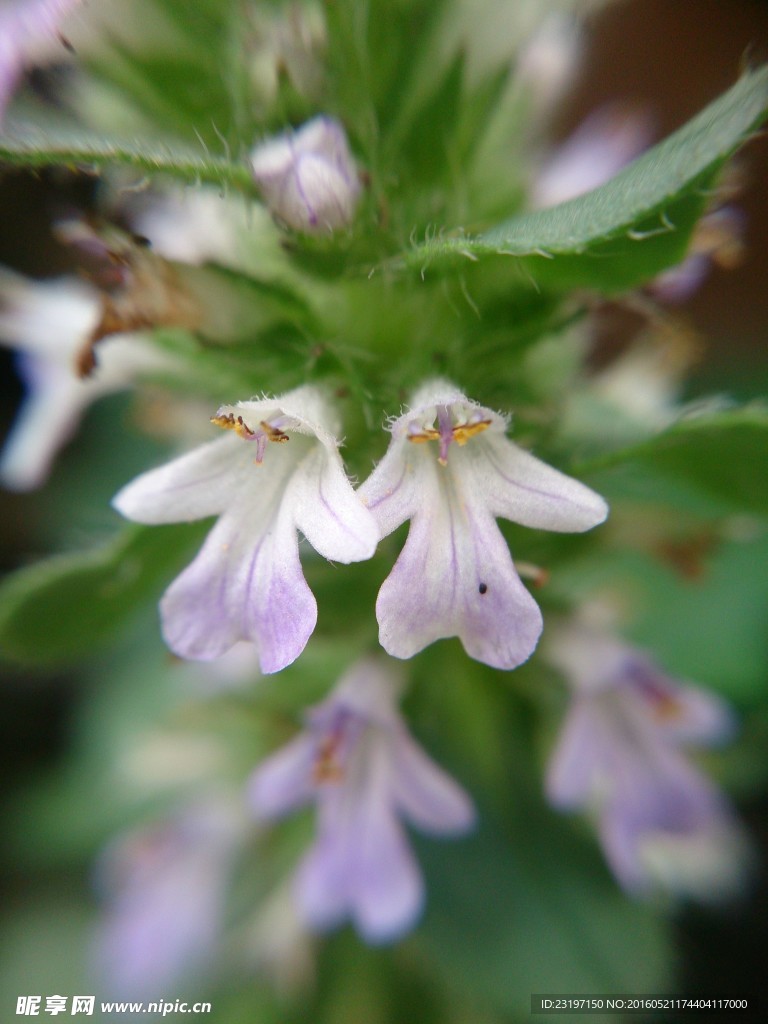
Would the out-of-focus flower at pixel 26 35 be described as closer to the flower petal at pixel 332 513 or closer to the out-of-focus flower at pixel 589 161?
the flower petal at pixel 332 513

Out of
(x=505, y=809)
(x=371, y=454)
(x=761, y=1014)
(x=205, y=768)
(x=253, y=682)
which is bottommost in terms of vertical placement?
(x=761, y=1014)

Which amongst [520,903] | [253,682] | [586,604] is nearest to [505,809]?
[520,903]

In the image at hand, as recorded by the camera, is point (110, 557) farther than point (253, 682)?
No

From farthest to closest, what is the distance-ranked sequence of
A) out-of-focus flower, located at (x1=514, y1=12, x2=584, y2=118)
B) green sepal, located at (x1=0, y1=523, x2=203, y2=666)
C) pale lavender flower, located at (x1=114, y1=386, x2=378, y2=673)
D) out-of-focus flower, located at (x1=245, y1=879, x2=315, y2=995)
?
out-of-focus flower, located at (x1=245, y1=879, x2=315, y2=995) < out-of-focus flower, located at (x1=514, y1=12, x2=584, y2=118) < green sepal, located at (x1=0, y1=523, x2=203, y2=666) < pale lavender flower, located at (x1=114, y1=386, x2=378, y2=673)

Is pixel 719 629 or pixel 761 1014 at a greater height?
pixel 719 629

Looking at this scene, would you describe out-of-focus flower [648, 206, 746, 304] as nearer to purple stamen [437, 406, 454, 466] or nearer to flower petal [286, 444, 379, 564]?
purple stamen [437, 406, 454, 466]

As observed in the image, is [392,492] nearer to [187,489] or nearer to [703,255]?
[187,489]

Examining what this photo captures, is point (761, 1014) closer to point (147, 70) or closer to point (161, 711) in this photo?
point (161, 711)

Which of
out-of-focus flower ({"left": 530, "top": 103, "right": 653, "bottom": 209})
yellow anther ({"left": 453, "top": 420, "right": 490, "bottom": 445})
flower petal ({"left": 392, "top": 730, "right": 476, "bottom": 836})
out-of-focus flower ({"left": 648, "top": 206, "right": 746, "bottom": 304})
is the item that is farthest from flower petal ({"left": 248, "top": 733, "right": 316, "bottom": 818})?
out-of-focus flower ({"left": 530, "top": 103, "right": 653, "bottom": 209})
